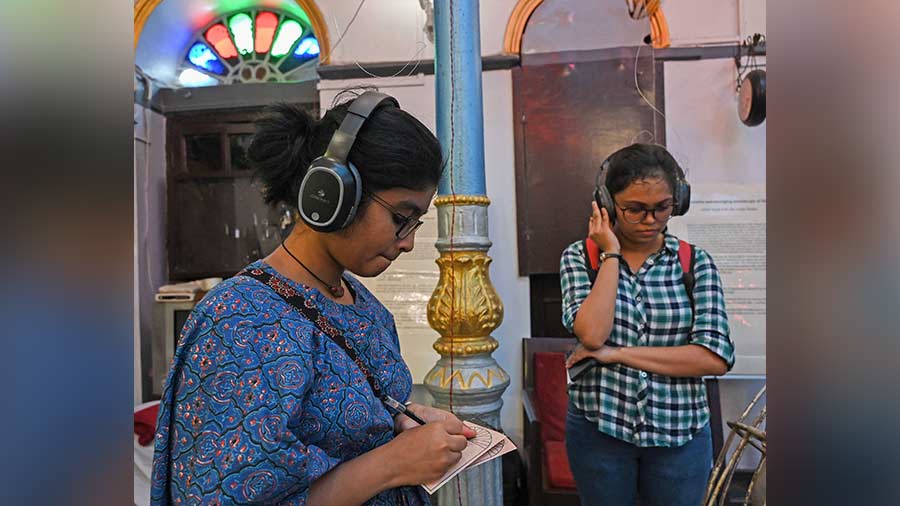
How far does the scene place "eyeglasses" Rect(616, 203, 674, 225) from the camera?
1728mm

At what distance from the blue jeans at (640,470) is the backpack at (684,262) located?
44 cm

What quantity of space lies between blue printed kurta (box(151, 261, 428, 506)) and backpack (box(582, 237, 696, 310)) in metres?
1.04

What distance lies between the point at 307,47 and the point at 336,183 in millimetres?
4259

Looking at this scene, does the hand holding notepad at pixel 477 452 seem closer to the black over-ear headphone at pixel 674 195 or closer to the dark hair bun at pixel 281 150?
the dark hair bun at pixel 281 150

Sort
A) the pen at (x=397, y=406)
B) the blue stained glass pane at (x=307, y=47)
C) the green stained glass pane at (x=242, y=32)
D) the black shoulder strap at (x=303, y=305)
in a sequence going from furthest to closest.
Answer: the green stained glass pane at (x=242, y=32) → the blue stained glass pane at (x=307, y=47) → the pen at (x=397, y=406) → the black shoulder strap at (x=303, y=305)

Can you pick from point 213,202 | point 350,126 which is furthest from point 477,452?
point 213,202

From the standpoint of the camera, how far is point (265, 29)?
4848mm

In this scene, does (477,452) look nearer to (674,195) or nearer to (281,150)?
(281,150)

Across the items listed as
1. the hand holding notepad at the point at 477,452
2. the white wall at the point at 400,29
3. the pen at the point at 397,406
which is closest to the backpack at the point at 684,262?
the hand holding notepad at the point at 477,452

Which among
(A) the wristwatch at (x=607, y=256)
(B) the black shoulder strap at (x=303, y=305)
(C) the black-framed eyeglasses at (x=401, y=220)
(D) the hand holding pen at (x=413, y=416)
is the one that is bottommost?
(D) the hand holding pen at (x=413, y=416)

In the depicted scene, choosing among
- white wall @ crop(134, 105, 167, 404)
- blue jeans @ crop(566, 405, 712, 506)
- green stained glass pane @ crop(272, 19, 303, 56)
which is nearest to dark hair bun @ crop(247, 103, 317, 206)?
blue jeans @ crop(566, 405, 712, 506)

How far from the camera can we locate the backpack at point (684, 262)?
1.70 m

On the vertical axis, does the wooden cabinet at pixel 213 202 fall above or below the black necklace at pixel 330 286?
above

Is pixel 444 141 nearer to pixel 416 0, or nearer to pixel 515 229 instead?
pixel 515 229
